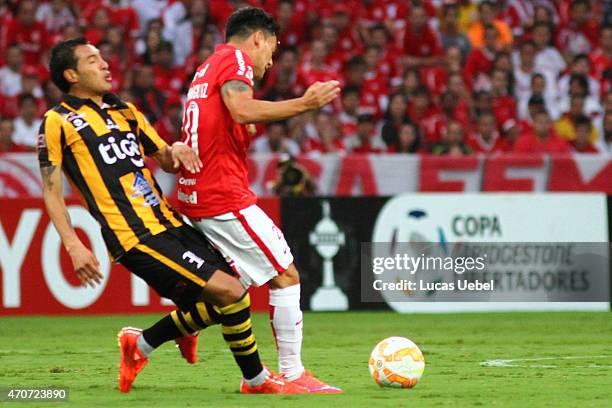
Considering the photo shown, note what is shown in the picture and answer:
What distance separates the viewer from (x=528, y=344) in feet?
34.7

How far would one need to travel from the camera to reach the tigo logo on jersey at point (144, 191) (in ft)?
23.5

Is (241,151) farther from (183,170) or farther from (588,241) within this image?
(588,241)

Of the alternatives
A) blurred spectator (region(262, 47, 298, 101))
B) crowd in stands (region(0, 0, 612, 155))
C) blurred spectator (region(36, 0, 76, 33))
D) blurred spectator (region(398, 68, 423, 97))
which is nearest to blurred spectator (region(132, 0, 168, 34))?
crowd in stands (region(0, 0, 612, 155))

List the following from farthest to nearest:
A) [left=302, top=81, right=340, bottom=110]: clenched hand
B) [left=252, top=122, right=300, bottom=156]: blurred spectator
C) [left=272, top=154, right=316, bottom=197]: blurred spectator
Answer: [left=252, top=122, right=300, bottom=156]: blurred spectator < [left=272, top=154, right=316, bottom=197]: blurred spectator < [left=302, top=81, right=340, bottom=110]: clenched hand

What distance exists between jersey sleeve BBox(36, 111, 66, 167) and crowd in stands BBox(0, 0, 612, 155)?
791cm

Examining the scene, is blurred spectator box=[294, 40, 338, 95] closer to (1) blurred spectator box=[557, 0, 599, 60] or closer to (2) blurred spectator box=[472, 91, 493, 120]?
(2) blurred spectator box=[472, 91, 493, 120]

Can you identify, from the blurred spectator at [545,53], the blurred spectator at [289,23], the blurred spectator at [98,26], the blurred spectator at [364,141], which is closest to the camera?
the blurred spectator at [364,141]

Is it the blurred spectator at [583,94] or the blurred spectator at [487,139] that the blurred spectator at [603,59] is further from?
the blurred spectator at [487,139]

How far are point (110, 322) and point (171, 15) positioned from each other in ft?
21.6

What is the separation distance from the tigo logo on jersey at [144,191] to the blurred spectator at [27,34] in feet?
35.0

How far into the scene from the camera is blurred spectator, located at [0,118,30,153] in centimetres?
1469

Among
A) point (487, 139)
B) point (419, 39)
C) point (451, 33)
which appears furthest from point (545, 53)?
point (487, 139)

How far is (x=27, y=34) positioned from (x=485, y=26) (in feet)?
22.3

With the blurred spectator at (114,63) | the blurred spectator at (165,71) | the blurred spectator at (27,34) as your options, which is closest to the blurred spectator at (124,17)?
the blurred spectator at (114,63)
